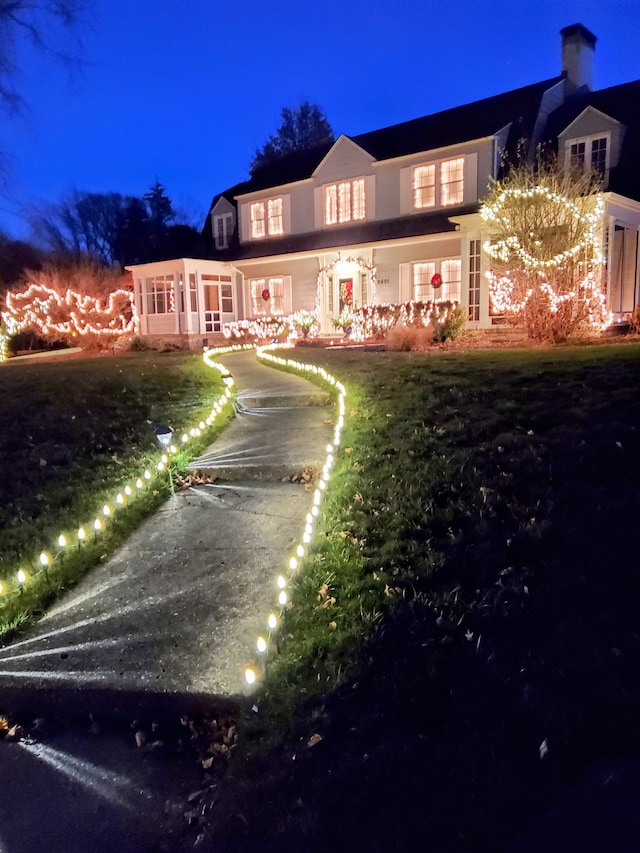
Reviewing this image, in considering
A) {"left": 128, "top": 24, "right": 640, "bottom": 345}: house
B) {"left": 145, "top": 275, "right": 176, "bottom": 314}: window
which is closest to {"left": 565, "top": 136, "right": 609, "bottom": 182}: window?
{"left": 128, "top": 24, "right": 640, "bottom": 345}: house

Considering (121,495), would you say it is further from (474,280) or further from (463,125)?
(463,125)

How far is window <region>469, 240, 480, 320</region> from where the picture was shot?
16281 mm

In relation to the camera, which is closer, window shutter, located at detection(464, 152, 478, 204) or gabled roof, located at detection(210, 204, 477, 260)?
window shutter, located at detection(464, 152, 478, 204)

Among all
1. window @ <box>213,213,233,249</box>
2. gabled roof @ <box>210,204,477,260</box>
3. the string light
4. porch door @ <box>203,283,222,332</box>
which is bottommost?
the string light

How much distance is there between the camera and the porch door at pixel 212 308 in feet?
71.5

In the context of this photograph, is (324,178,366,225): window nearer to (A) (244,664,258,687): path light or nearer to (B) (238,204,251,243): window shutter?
(B) (238,204,251,243): window shutter

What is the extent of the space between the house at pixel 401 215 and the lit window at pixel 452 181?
30 millimetres

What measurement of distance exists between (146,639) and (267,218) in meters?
20.2

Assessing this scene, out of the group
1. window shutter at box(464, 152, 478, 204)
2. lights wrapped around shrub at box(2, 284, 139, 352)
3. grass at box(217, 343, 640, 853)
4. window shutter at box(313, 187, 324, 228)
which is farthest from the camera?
lights wrapped around shrub at box(2, 284, 139, 352)

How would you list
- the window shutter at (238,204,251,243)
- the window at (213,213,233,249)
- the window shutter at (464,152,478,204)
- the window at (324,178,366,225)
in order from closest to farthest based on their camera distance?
the window shutter at (464,152,478,204), the window at (324,178,366,225), the window shutter at (238,204,251,243), the window at (213,213,233,249)

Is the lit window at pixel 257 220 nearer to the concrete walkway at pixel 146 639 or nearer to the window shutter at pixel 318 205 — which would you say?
the window shutter at pixel 318 205

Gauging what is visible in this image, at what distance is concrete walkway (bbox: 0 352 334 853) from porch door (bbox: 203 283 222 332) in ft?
54.4

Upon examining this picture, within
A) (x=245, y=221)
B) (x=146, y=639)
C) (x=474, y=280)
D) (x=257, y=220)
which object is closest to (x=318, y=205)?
(x=257, y=220)

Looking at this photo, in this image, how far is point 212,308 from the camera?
22312 millimetres
